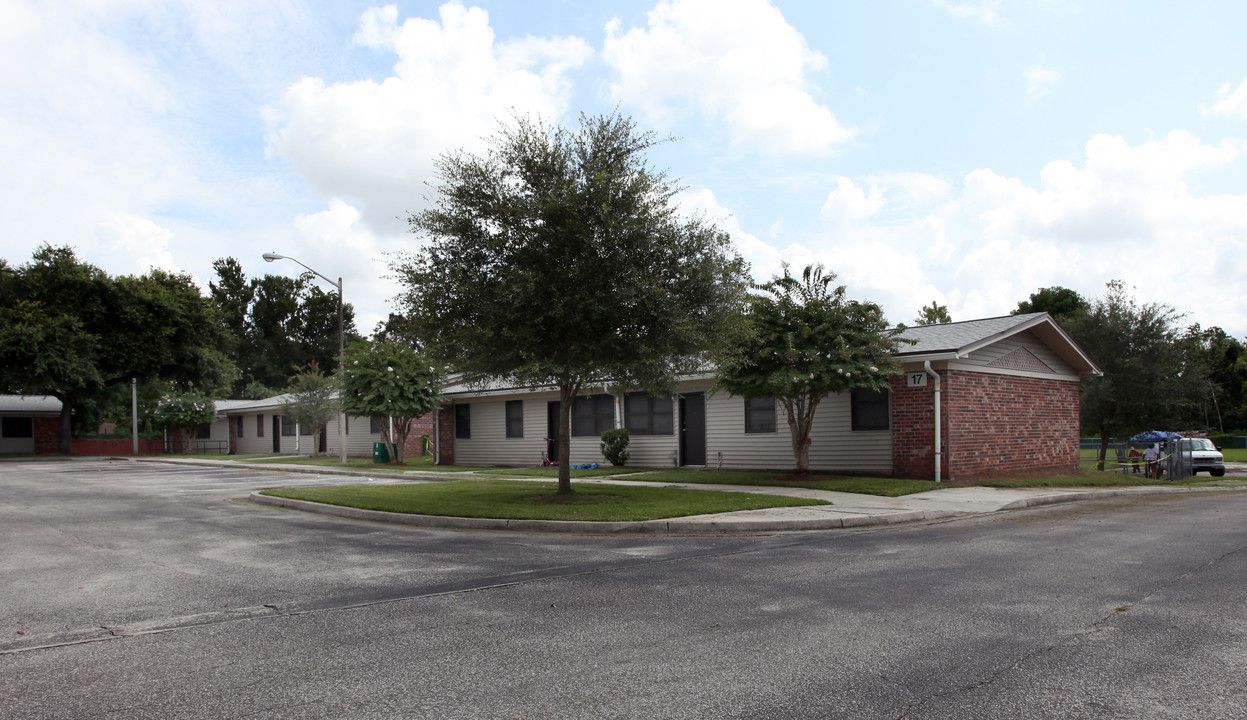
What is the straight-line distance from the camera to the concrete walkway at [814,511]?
36.5 feet

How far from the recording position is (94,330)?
4331 cm

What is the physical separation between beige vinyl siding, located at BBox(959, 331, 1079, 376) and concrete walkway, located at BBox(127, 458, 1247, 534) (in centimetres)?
332

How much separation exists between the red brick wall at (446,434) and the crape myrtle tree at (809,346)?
1468 cm

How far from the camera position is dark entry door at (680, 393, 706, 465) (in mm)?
22719

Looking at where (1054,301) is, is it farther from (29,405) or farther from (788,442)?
(29,405)

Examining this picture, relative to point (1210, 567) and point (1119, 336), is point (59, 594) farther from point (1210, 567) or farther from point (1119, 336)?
point (1119, 336)

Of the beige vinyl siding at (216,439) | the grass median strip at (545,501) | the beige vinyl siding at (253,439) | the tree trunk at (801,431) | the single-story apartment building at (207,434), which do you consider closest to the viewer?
the grass median strip at (545,501)

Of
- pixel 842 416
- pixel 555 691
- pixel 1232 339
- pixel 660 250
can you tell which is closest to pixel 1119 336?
pixel 842 416

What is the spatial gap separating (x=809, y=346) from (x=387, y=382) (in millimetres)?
15580

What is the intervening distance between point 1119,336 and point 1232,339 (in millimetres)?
45666

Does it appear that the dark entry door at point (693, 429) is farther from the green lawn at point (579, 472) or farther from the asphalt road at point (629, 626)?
the asphalt road at point (629, 626)

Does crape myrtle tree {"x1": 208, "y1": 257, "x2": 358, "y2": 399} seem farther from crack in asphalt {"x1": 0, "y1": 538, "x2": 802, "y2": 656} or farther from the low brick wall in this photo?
crack in asphalt {"x1": 0, "y1": 538, "x2": 802, "y2": 656}

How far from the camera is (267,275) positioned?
82500mm

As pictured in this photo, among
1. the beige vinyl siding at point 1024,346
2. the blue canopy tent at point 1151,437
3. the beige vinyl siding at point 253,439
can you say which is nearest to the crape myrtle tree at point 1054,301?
the blue canopy tent at point 1151,437
